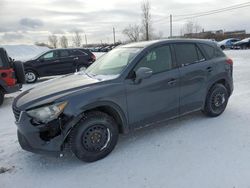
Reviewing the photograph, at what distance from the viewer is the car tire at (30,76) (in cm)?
1191

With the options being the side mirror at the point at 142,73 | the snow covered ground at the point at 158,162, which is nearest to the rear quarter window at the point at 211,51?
the snow covered ground at the point at 158,162

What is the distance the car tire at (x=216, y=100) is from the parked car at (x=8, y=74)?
5.20 meters

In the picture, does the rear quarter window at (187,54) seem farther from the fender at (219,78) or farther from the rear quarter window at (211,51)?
the fender at (219,78)

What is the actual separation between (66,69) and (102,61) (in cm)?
810

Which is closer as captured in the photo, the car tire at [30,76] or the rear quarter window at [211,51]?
the rear quarter window at [211,51]

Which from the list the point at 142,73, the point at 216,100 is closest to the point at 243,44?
the point at 216,100

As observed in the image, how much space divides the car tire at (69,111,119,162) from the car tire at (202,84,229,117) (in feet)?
6.97

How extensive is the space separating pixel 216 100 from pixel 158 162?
218cm

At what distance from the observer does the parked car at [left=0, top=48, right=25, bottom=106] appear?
23.4 feet

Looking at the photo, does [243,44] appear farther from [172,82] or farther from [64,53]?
[172,82]

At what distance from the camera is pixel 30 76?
12.0 metres

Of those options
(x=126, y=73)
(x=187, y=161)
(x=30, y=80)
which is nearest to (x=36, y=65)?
(x=30, y=80)

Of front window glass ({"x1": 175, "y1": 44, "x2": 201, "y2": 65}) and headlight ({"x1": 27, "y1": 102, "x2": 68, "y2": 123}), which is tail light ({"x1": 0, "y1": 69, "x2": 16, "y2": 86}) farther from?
front window glass ({"x1": 175, "y1": 44, "x2": 201, "y2": 65})

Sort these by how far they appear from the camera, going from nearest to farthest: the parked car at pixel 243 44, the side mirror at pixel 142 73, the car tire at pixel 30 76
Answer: the side mirror at pixel 142 73
the car tire at pixel 30 76
the parked car at pixel 243 44
